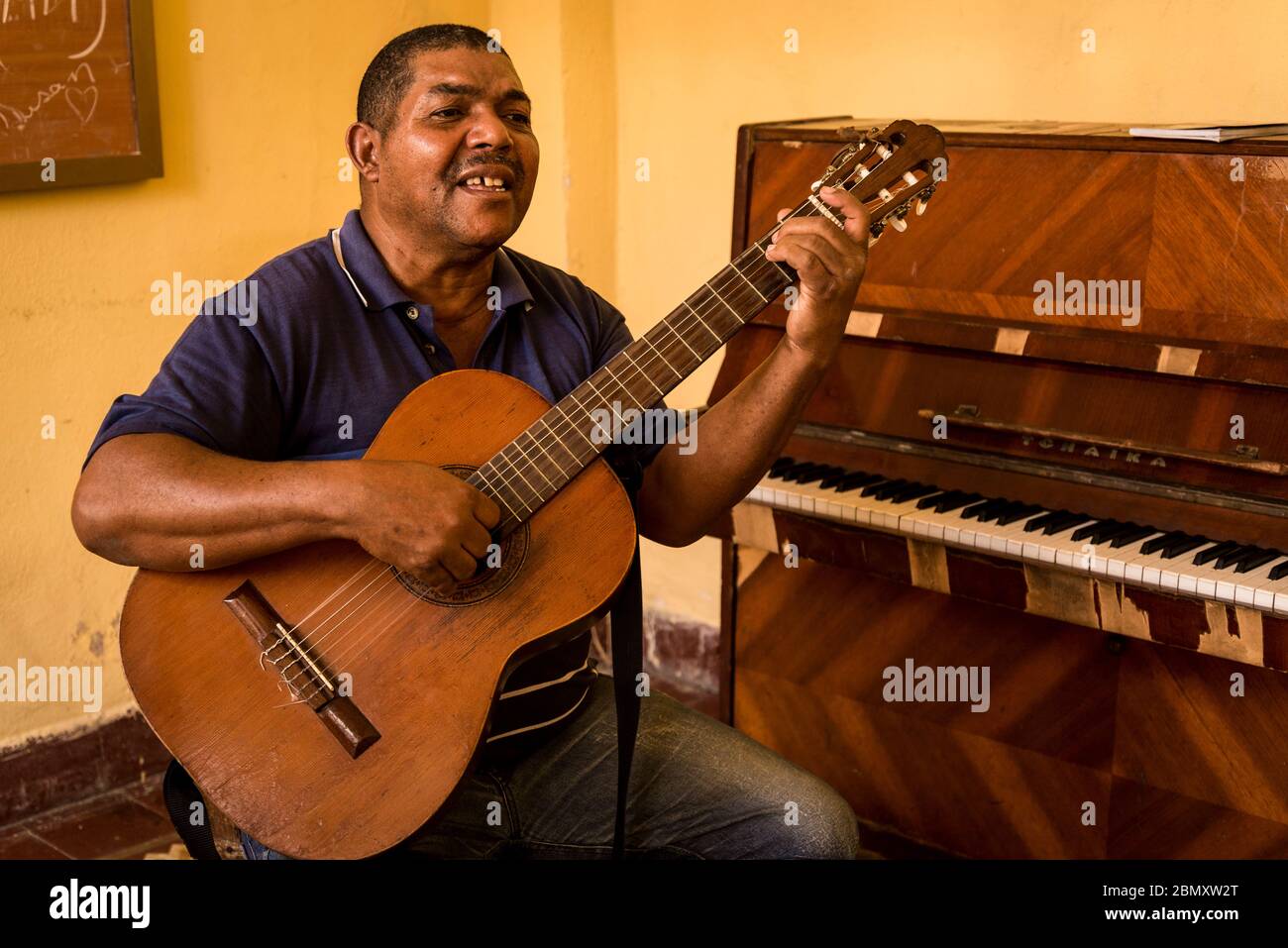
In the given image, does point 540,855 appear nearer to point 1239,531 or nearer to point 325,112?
point 1239,531

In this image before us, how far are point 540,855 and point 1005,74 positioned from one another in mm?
2246

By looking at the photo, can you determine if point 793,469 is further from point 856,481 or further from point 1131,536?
point 1131,536

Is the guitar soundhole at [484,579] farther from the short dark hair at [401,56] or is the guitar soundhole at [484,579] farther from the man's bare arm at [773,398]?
the short dark hair at [401,56]

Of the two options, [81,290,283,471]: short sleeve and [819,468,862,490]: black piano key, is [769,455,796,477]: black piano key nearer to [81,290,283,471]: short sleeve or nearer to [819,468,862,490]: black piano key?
[819,468,862,490]: black piano key

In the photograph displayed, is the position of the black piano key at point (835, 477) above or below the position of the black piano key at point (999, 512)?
above

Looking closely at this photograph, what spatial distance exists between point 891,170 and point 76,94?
215cm

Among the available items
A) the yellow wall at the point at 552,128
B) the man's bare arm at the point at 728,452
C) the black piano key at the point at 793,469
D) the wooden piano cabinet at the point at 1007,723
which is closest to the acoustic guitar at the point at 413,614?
the man's bare arm at the point at 728,452

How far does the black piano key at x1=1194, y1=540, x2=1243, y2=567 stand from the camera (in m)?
2.47

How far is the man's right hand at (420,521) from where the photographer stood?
1.90m

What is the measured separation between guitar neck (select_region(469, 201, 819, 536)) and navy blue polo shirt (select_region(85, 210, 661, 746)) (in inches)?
8.8

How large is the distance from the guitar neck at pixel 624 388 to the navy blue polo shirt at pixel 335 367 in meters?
0.22

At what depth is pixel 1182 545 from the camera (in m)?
2.54

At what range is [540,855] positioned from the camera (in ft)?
7.00
